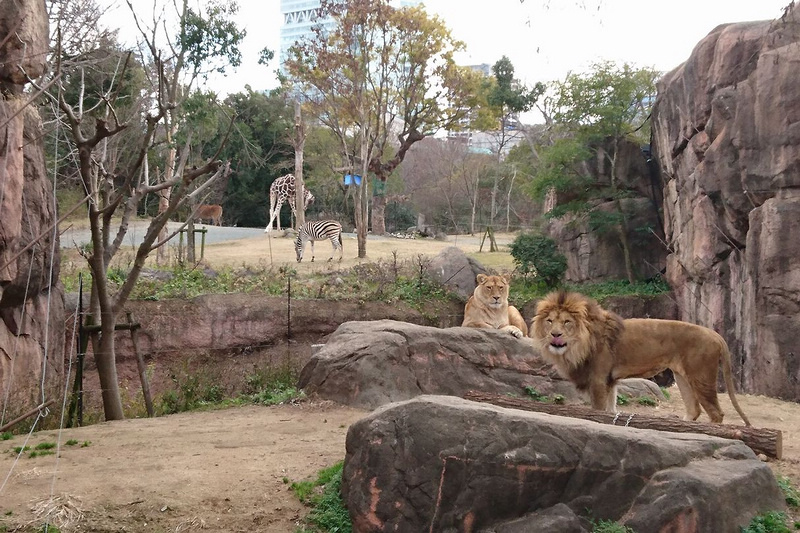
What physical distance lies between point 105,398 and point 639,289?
14713mm

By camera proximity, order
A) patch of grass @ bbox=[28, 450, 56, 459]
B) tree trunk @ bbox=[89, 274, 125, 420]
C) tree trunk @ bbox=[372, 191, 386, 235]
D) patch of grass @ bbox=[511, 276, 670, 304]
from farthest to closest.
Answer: tree trunk @ bbox=[372, 191, 386, 235], patch of grass @ bbox=[511, 276, 670, 304], tree trunk @ bbox=[89, 274, 125, 420], patch of grass @ bbox=[28, 450, 56, 459]

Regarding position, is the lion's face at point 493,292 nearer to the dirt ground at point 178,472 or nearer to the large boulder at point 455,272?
the dirt ground at point 178,472

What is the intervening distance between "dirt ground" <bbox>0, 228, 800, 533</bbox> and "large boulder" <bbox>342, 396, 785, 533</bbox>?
2.88 ft

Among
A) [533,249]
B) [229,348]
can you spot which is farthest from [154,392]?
[533,249]

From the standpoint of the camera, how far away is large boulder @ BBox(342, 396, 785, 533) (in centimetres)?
414

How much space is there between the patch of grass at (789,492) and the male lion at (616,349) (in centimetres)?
194

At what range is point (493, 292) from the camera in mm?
10586

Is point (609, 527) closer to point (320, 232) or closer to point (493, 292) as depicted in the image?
point (493, 292)

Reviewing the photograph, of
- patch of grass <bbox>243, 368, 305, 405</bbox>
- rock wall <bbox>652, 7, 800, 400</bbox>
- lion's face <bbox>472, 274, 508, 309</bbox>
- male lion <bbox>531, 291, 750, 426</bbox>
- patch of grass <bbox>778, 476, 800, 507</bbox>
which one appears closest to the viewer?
A: patch of grass <bbox>778, 476, 800, 507</bbox>

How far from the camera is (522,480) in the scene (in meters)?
4.37

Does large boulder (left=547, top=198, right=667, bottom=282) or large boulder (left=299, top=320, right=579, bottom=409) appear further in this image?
large boulder (left=547, top=198, right=667, bottom=282)

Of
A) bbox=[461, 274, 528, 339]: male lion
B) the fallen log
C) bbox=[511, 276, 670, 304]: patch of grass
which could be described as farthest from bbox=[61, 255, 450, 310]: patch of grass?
the fallen log

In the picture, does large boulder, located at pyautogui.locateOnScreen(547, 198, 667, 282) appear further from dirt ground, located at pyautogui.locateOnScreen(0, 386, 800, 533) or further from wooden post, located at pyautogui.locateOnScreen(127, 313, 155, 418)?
wooden post, located at pyautogui.locateOnScreen(127, 313, 155, 418)

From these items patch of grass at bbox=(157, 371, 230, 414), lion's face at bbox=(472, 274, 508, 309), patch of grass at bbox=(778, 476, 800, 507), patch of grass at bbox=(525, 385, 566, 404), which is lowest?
patch of grass at bbox=(157, 371, 230, 414)
